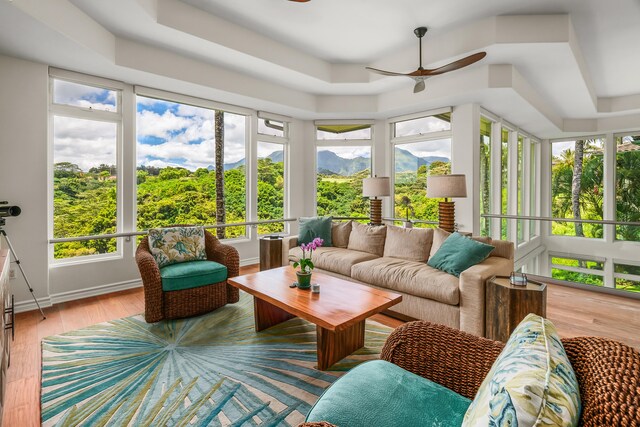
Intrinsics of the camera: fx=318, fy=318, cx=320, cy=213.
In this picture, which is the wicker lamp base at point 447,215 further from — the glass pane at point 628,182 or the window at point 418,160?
the glass pane at point 628,182

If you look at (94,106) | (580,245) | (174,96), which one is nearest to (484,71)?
(174,96)

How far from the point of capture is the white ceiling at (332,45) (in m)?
3.09

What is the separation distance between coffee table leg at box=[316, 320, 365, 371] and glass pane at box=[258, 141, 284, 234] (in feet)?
11.9

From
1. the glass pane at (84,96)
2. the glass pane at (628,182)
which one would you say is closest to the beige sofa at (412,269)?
the glass pane at (84,96)

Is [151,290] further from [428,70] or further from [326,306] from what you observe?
[428,70]

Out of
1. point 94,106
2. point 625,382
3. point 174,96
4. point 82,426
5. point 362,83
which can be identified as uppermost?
point 362,83

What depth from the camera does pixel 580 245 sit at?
766cm

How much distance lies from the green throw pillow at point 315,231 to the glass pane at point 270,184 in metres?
1.49

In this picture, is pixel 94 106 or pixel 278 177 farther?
pixel 278 177

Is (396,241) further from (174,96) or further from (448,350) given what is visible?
(174,96)

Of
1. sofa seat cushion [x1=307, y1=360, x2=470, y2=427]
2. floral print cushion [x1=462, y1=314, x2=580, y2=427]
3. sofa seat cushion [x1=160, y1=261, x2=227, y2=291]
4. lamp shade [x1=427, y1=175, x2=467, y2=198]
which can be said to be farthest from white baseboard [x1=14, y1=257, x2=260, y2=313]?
floral print cushion [x1=462, y1=314, x2=580, y2=427]

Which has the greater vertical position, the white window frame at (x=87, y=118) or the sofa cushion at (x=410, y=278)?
the white window frame at (x=87, y=118)

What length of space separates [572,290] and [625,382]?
4.25 meters

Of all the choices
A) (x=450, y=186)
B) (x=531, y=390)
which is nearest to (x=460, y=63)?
(x=450, y=186)
